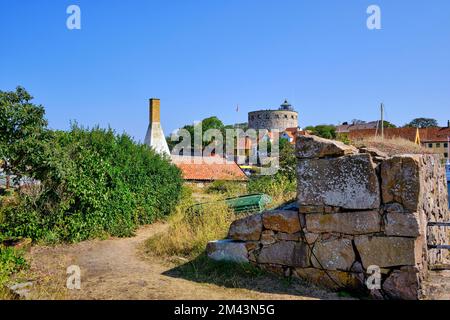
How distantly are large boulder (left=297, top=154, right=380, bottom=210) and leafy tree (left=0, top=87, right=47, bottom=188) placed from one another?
5438 mm

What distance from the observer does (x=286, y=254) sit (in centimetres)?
635

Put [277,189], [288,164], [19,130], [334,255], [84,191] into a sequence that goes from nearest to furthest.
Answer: [334,255]
[19,130]
[84,191]
[277,189]
[288,164]

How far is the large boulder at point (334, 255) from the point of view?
19.3ft

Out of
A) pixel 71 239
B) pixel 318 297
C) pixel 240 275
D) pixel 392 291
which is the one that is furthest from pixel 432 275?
pixel 71 239

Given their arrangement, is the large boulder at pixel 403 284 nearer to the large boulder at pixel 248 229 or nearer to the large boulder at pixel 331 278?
the large boulder at pixel 331 278

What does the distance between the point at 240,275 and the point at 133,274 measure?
186 cm

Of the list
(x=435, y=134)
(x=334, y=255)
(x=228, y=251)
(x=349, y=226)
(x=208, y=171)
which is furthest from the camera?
(x=435, y=134)

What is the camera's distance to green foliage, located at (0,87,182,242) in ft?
30.2

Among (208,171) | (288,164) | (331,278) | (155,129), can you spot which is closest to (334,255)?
(331,278)

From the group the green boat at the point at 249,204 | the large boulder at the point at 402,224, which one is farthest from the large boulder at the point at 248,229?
the green boat at the point at 249,204

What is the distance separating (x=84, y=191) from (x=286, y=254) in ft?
19.5

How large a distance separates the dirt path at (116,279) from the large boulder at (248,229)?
0.88m

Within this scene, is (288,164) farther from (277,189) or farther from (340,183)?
(340,183)
